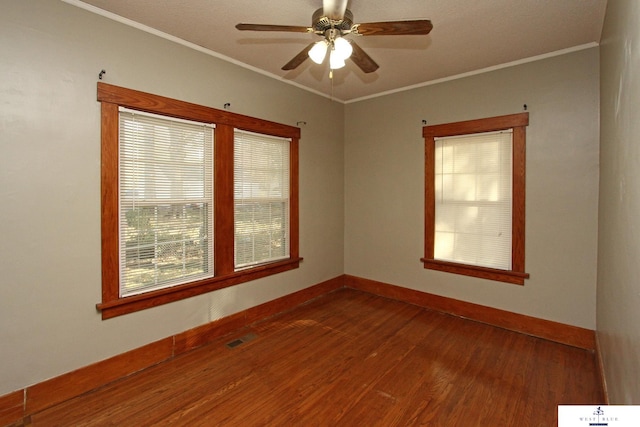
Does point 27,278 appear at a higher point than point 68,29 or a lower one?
lower

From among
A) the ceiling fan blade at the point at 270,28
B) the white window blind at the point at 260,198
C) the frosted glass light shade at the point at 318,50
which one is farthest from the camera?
the white window blind at the point at 260,198

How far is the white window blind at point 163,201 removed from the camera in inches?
98.8

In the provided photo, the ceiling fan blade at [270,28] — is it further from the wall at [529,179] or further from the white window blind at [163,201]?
the wall at [529,179]

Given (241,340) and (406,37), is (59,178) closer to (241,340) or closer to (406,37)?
(241,340)

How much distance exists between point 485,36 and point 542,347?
289 centimetres

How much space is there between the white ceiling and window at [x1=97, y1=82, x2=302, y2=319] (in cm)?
60

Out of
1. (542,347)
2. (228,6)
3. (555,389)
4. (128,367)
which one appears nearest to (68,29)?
(228,6)

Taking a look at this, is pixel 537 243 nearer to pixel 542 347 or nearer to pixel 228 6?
pixel 542 347

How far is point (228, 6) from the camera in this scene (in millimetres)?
2307

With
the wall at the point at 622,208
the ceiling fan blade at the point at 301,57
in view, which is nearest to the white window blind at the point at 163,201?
the ceiling fan blade at the point at 301,57

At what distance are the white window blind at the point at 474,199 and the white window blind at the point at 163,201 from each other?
268 cm

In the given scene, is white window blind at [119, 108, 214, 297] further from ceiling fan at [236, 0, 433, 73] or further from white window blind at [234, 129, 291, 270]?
ceiling fan at [236, 0, 433, 73]

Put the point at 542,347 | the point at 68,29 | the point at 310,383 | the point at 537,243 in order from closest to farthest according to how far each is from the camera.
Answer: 1. the point at 68,29
2. the point at 310,383
3. the point at 542,347
4. the point at 537,243

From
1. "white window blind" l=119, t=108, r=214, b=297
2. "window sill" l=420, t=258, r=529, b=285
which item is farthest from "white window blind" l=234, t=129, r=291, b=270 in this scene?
"window sill" l=420, t=258, r=529, b=285
